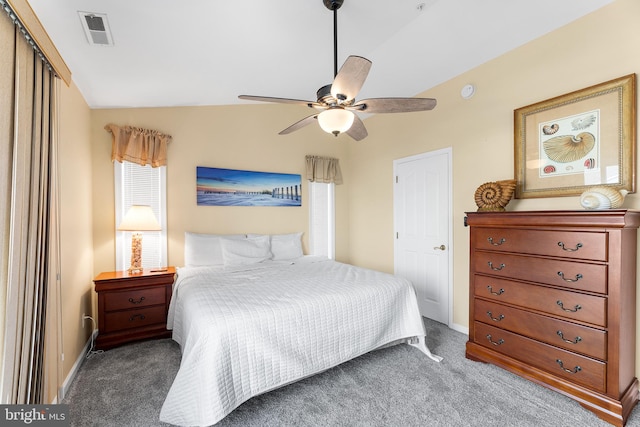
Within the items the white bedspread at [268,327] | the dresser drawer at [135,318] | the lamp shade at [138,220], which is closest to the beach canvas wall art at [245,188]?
the lamp shade at [138,220]

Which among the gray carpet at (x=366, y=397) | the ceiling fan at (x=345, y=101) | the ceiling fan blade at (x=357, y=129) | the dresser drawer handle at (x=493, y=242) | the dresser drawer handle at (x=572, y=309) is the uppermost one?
the ceiling fan at (x=345, y=101)

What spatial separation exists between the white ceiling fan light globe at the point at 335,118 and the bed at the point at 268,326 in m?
1.23

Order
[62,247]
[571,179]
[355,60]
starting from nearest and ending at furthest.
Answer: [355,60] → [62,247] → [571,179]

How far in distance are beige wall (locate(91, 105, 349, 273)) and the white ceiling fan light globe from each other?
227 centimetres

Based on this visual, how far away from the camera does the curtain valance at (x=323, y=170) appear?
4266mm

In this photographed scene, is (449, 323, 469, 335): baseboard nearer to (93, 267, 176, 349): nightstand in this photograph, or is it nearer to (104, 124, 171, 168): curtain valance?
(93, 267, 176, 349): nightstand

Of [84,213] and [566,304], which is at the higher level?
[84,213]

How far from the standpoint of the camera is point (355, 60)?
1516 millimetres

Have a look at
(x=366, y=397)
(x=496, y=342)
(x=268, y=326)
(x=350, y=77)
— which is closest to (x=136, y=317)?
(x=268, y=326)

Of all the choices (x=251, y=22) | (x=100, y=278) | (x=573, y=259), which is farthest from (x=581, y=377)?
(x=100, y=278)

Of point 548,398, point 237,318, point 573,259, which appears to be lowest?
point 548,398

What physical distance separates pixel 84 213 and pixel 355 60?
284 centimetres

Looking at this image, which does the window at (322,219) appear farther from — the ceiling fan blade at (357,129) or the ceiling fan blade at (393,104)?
the ceiling fan blade at (393,104)

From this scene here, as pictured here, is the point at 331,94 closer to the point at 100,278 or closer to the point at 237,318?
the point at 237,318
